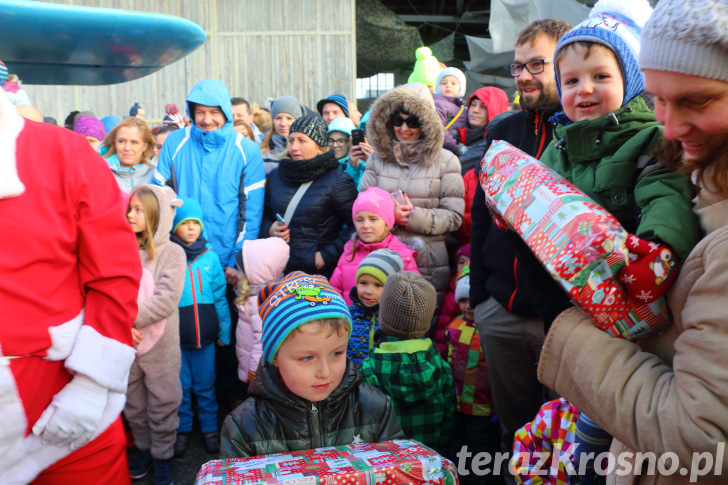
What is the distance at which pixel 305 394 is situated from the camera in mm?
1904

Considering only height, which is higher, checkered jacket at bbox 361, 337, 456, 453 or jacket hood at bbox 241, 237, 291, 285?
jacket hood at bbox 241, 237, 291, 285

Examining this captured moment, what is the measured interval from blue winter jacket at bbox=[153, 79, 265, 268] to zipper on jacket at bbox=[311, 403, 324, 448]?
2.32 m

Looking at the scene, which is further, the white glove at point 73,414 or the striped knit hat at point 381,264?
the striped knit hat at point 381,264

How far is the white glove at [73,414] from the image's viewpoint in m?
1.61

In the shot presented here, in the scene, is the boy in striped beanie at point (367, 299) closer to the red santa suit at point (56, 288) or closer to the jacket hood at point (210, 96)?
the red santa suit at point (56, 288)

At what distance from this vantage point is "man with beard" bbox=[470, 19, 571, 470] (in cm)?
231

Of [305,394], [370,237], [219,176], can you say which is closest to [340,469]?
[305,394]

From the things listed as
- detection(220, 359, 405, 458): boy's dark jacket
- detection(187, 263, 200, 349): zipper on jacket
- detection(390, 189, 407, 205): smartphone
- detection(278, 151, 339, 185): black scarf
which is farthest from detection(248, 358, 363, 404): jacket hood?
detection(278, 151, 339, 185): black scarf

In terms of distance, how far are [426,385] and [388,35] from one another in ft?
46.7

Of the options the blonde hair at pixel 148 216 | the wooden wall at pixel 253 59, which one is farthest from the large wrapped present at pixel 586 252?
the wooden wall at pixel 253 59

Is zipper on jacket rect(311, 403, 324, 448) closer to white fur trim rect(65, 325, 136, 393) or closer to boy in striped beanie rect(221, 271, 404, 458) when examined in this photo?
boy in striped beanie rect(221, 271, 404, 458)

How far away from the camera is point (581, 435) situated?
1598 millimetres

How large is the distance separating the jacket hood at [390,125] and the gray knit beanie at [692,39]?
2.69 metres

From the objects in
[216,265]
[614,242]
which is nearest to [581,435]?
[614,242]
